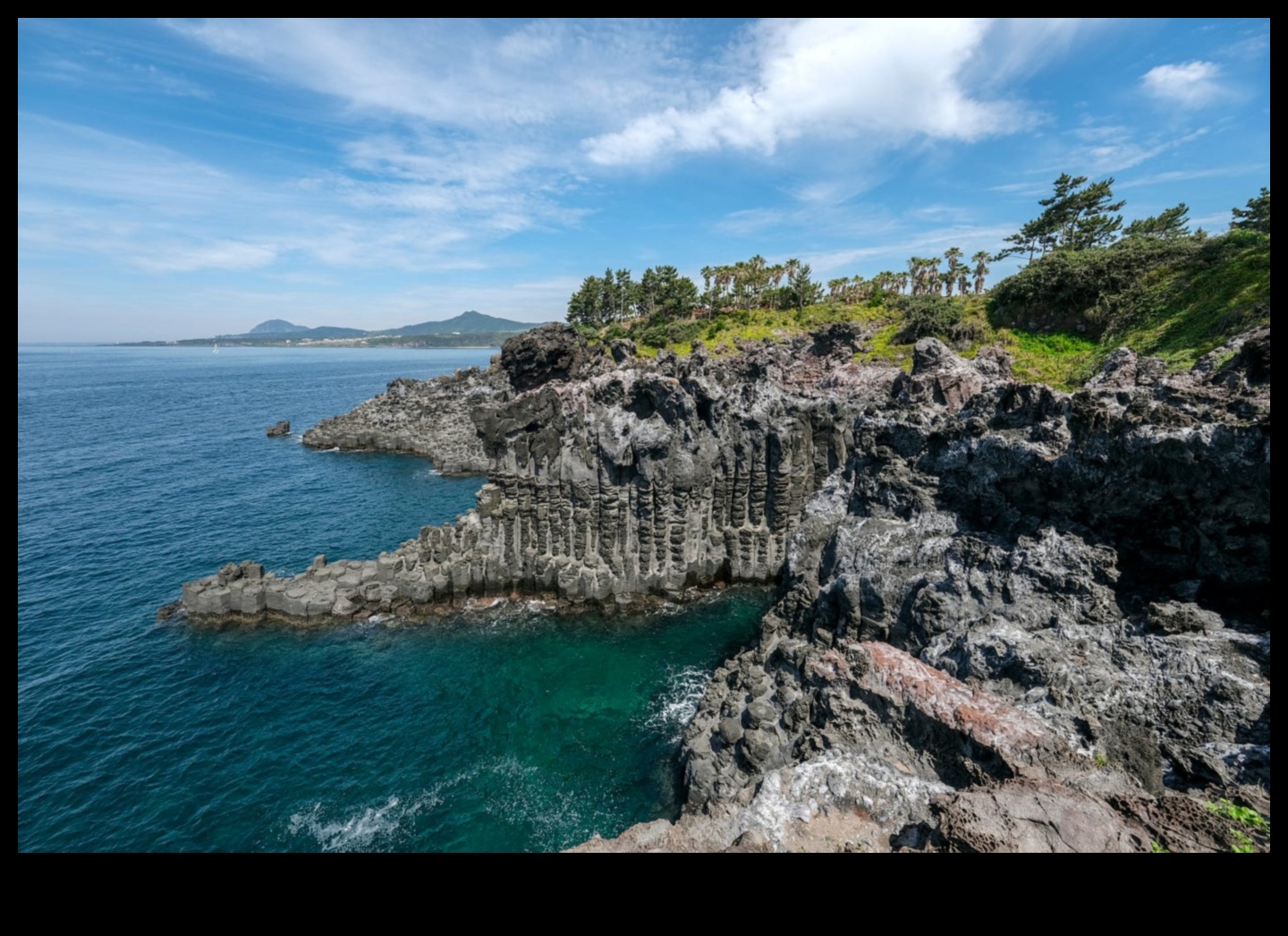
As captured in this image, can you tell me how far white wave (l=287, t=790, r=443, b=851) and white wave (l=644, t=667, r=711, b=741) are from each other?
32.3 feet

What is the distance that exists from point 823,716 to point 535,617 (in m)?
21.7

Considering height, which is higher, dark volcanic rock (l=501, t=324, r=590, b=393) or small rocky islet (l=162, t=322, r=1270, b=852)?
dark volcanic rock (l=501, t=324, r=590, b=393)

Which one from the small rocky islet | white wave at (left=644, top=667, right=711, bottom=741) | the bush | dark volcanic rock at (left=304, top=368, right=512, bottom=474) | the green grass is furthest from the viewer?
dark volcanic rock at (left=304, top=368, right=512, bottom=474)

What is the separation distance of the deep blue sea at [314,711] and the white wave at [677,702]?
116 millimetres

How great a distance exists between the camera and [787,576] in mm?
29672

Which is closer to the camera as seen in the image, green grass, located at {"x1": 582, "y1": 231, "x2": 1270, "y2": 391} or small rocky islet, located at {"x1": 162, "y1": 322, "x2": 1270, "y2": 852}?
small rocky islet, located at {"x1": 162, "y1": 322, "x2": 1270, "y2": 852}

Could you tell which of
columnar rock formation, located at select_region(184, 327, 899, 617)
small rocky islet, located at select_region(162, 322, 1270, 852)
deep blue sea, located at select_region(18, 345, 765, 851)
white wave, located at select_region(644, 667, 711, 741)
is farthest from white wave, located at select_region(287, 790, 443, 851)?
columnar rock formation, located at select_region(184, 327, 899, 617)

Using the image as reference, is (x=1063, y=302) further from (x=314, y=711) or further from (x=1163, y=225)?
(x=314, y=711)

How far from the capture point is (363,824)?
2156 centimetres

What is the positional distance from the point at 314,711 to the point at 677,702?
1786 cm

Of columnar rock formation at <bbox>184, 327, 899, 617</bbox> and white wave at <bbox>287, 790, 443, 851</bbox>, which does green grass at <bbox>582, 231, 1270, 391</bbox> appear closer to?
columnar rock formation at <bbox>184, 327, 899, 617</bbox>

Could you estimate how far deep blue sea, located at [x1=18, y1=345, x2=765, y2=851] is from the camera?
21.8 meters
